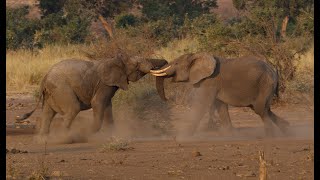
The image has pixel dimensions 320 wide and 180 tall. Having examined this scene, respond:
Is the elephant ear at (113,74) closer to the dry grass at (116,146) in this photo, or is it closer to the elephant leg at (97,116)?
the elephant leg at (97,116)

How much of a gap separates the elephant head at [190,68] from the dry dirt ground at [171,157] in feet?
2.88

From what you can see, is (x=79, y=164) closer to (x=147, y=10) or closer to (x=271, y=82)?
(x=271, y=82)


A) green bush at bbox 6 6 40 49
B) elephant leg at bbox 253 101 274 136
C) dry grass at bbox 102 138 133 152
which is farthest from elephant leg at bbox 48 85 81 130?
green bush at bbox 6 6 40 49

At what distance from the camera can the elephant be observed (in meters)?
14.5

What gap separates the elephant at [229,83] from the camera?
14492 mm

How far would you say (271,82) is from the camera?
1453 centimetres

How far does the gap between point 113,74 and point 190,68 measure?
1496 mm

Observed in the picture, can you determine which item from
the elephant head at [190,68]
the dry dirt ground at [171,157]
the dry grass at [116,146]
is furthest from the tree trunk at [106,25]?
the dry grass at [116,146]

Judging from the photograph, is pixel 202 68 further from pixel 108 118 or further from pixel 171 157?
pixel 171 157

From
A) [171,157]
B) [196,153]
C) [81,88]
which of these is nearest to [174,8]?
[81,88]

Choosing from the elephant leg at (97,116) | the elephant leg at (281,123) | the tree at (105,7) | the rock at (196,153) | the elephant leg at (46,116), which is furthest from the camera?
the tree at (105,7)

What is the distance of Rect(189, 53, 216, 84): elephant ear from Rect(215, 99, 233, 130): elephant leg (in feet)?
1.59

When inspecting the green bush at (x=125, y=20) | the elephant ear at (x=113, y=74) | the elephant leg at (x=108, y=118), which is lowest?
the green bush at (x=125, y=20)

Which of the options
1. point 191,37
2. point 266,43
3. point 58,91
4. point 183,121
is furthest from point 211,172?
point 191,37
